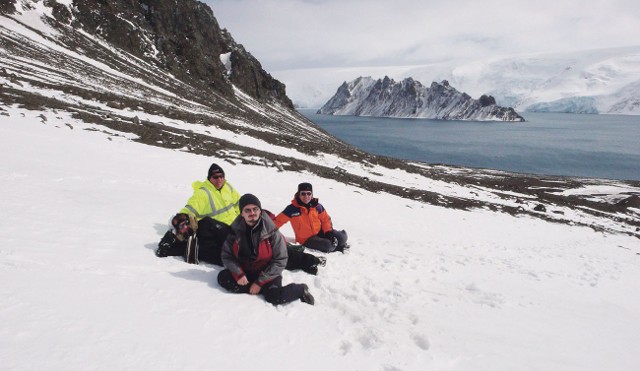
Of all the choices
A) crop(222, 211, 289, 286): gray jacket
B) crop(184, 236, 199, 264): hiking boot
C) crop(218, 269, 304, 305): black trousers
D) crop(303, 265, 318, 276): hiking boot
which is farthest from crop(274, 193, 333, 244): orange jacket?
crop(218, 269, 304, 305): black trousers

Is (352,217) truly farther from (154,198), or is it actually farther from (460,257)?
(154,198)

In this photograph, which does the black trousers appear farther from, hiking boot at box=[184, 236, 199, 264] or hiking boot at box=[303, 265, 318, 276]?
hiking boot at box=[303, 265, 318, 276]

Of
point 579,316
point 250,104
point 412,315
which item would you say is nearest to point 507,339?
point 412,315

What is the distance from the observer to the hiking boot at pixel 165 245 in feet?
22.7

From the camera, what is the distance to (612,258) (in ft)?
51.4

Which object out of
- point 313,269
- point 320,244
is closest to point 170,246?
point 313,269

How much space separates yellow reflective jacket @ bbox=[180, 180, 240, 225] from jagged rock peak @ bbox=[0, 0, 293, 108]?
7718 cm

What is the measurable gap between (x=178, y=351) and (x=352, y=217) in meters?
12.3

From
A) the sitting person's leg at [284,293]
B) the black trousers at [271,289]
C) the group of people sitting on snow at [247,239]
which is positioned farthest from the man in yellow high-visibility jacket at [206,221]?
the sitting person's leg at [284,293]

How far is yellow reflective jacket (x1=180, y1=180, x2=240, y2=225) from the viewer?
25.3 ft

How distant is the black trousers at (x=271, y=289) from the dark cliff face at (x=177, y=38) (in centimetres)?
8124

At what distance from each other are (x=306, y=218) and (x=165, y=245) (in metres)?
3.62

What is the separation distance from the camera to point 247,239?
6180 millimetres

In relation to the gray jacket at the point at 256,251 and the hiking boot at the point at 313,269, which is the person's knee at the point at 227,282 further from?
the hiking boot at the point at 313,269
